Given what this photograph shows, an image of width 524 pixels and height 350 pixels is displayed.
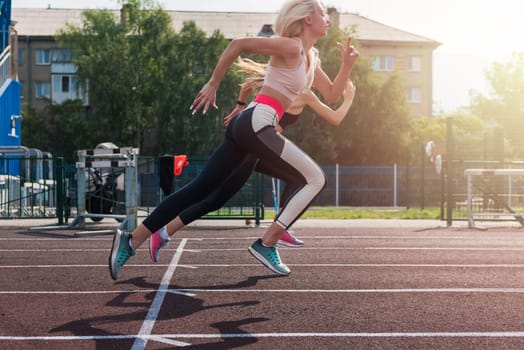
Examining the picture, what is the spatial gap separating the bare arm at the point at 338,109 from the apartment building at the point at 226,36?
4994 cm

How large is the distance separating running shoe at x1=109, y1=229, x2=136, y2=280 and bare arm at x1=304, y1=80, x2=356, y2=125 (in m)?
2.00

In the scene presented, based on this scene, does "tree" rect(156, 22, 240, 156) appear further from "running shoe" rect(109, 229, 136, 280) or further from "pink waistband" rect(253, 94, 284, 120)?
"pink waistband" rect(253, 94, 284, 120)

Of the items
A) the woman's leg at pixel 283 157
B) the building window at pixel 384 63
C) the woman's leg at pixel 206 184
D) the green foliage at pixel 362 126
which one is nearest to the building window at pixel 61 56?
the green foliage at pixel 362 126

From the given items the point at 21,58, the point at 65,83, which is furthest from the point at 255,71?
the point at 21,58

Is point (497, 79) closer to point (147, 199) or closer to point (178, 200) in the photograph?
point (147, 199)

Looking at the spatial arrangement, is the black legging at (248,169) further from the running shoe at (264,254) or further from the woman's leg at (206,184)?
the running shoe at (264,254)

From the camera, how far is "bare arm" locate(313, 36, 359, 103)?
550cm

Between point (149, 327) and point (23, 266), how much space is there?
3572 mm

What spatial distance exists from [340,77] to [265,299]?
1865mm

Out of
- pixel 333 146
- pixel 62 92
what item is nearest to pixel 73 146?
pixel 62 92

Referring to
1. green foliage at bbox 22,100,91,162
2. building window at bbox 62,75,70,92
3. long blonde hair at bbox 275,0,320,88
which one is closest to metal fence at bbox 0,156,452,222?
long blonde hair at bbox 275,0,320,88

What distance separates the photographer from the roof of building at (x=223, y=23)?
58406 millimetres

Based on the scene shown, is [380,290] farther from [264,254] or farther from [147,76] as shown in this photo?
[147,76]

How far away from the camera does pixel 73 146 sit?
149 ft
